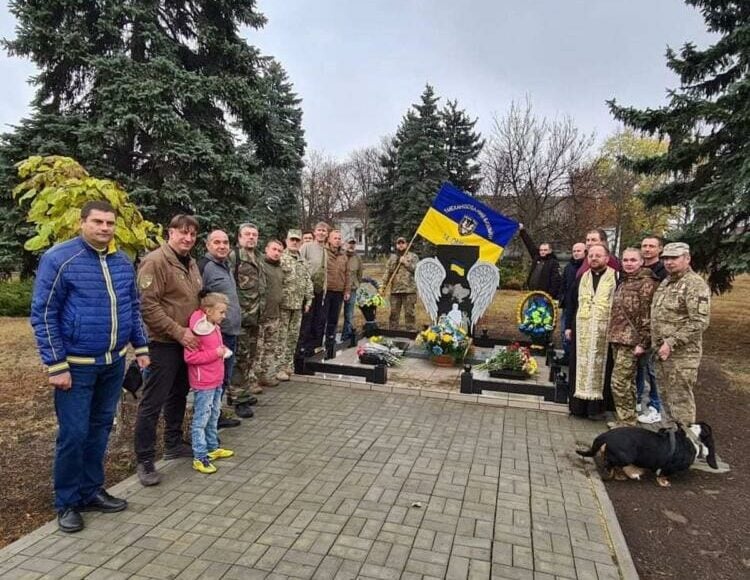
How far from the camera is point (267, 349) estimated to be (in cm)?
616

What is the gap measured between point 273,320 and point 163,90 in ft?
21.3

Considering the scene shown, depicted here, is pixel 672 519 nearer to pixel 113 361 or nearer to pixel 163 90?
pixel 113 361

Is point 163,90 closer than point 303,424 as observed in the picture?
No

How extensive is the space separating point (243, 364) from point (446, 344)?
325cm

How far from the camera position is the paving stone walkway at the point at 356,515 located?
2.70m

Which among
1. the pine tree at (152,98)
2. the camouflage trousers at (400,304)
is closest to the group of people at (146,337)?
the camouflage trousers at (400,304)

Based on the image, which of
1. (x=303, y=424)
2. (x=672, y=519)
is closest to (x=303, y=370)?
(x=303, y=424)

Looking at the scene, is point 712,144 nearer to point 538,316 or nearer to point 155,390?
point 538,316

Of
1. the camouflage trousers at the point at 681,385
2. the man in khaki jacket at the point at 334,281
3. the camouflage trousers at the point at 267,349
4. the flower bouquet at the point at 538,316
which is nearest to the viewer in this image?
the camouflage trousers at the point at 681,385

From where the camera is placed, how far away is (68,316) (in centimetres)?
294

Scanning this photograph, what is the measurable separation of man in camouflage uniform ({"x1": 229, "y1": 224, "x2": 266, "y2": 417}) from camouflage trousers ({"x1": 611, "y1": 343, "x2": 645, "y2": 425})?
3.76 m

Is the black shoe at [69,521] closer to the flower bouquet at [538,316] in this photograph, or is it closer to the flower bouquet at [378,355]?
the flower bouquet at [378,355]

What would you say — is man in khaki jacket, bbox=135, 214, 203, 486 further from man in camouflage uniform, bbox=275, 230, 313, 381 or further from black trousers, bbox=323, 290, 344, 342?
black trousers, bbox=323, 290, 344, 342

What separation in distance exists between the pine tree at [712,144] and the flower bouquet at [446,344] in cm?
491
